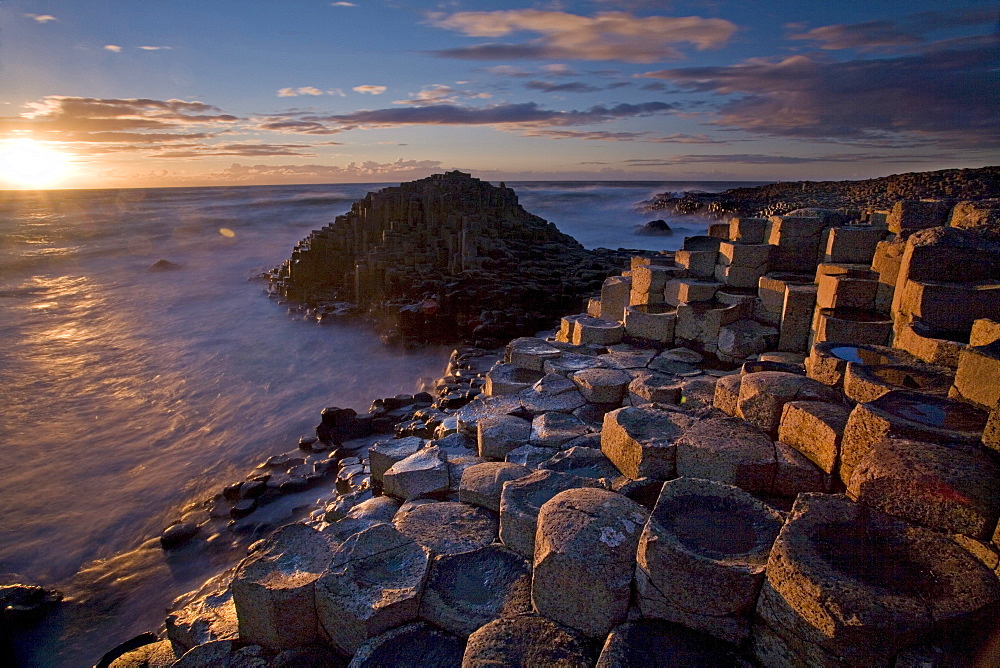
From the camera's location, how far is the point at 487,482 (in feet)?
12.7

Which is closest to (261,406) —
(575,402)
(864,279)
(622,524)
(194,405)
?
(194,405)

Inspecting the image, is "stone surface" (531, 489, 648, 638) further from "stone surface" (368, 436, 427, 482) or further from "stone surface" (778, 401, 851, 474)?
"stone surface" (368, 436, 427, 482)

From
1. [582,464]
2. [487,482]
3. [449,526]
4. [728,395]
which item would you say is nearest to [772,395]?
[728,395]

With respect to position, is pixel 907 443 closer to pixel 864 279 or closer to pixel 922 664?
pixel 922 664

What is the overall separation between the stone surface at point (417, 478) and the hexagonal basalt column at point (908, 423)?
2.88 m

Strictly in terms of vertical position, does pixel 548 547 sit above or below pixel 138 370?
above

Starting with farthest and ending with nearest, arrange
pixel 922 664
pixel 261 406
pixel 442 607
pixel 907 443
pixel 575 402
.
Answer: pixel 261 406, pixel 575 402, pixel 442 607, pixel 907 443, pixel 922 664

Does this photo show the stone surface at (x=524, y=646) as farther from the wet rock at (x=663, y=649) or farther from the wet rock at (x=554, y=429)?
the wet rock at (x=554, y=429)

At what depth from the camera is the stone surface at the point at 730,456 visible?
3.25 meters

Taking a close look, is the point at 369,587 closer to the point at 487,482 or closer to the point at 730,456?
the point at 487,482

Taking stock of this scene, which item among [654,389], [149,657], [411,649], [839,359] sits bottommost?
[149,657]

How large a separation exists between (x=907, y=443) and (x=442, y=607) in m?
2.57

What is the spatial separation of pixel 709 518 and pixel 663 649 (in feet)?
2.28

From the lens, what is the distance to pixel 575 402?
5320 mm
